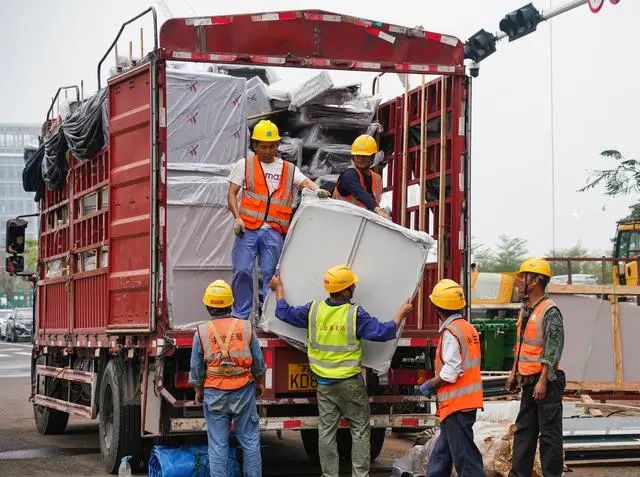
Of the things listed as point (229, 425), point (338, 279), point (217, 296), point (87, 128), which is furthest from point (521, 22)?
point (229, 425)

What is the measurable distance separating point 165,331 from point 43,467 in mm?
2644

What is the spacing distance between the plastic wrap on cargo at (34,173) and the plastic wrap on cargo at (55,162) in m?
0.51

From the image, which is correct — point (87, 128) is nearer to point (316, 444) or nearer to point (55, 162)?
point (55, 162)

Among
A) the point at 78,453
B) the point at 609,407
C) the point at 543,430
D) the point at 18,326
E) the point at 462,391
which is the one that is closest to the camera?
the point at 462,391

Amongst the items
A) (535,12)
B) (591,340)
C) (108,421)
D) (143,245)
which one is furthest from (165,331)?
(535,12)

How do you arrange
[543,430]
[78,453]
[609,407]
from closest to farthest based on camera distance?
[543,430], [78,453], [609,407]

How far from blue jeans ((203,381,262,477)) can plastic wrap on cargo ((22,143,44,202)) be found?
5987 mm

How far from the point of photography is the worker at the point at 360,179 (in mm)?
9555

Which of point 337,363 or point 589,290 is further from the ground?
point 589,290

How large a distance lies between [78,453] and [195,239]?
132 inches

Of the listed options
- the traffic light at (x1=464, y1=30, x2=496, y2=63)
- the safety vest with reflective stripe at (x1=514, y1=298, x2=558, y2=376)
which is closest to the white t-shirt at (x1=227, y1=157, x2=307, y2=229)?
the safety vest with reflective stripe at (x1=514, y1=298, x2=558, y2=376)

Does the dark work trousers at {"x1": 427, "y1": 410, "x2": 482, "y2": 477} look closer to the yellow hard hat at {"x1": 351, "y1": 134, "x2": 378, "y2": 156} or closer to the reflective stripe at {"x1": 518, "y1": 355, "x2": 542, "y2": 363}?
the reflective stripe at {"x1": 518, "y1": 355, "x2": 542, "y2": 363}

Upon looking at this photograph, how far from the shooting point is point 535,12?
18219 mm

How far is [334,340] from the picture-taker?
336 inches
